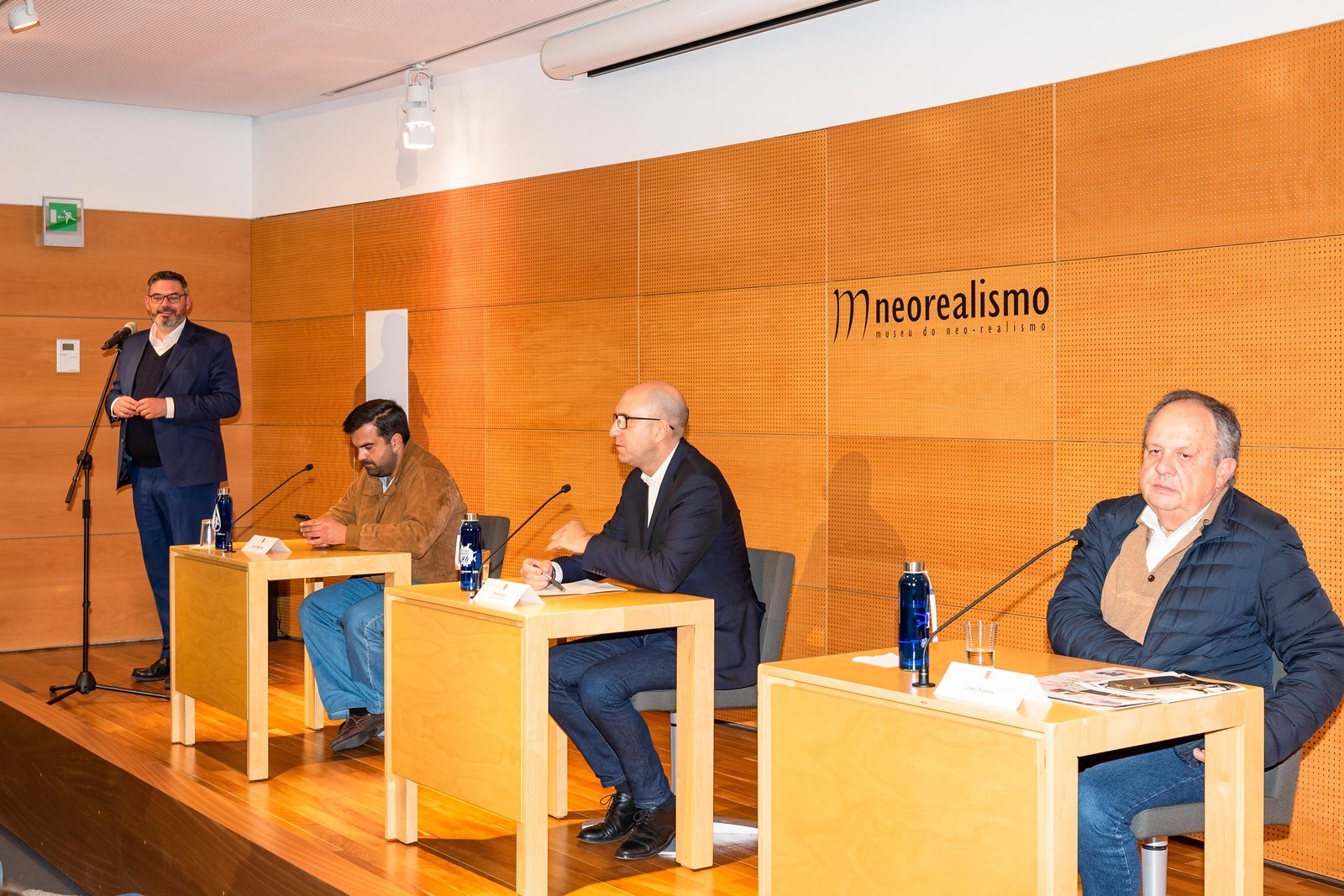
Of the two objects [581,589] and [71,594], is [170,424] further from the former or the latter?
[581,589]

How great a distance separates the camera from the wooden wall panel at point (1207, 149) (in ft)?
12.0

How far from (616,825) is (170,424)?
3235 mm

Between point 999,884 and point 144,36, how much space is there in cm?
548

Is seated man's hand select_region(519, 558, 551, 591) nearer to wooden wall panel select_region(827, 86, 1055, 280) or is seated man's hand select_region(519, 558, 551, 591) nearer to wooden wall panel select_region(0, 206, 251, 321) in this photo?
wooden wall panel select_region(827, 86, 1055, 280)

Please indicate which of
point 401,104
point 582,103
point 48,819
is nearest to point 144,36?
point 401,104

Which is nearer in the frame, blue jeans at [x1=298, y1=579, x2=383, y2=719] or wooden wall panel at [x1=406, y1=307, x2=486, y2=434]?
blue jeans at [x1=298, y1=579, x2=383, y2=719]

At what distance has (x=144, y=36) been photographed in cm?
603

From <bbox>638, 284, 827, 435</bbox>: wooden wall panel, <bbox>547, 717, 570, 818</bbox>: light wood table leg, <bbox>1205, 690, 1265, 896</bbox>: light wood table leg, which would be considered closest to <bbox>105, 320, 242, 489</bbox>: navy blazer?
<bbox>638, 284, 827, 435</bbox>: wooden wall panel

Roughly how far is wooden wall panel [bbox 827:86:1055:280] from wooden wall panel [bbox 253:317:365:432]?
3.33m

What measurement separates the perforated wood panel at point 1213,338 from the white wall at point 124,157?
538cm

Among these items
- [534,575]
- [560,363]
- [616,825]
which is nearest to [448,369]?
[560,363]

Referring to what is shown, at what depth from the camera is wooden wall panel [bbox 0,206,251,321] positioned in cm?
718

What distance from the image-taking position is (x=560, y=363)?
618 cm

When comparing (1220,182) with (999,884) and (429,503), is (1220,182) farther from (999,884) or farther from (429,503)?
(429,503)
